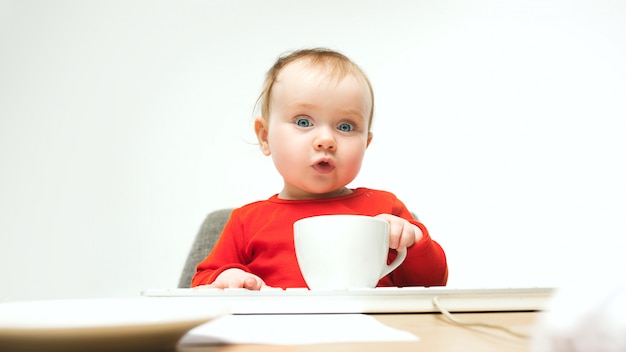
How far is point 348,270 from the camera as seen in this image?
28.2 inches

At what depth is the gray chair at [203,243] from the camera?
4.25ft

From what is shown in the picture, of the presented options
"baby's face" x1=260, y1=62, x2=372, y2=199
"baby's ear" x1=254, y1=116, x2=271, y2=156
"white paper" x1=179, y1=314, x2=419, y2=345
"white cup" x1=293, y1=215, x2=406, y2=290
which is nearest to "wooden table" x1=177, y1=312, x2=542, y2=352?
"white paper" x1=179, y1=314, x2=419, y2=345

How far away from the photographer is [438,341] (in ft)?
1.19

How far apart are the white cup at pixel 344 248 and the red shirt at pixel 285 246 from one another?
0.70 feet

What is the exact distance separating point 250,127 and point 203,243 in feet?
3.29

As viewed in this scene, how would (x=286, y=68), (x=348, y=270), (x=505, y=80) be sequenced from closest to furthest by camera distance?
1. (x=348, y=270)
2. (x=286, y=68)
3. (x=505, y=80)

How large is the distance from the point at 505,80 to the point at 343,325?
208 cm

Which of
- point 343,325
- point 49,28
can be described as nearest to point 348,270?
point 343,325

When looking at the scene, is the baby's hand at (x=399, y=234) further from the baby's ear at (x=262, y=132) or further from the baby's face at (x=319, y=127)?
the baby's ear at (x=262, y=132)

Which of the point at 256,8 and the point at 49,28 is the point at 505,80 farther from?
the point at 49,28

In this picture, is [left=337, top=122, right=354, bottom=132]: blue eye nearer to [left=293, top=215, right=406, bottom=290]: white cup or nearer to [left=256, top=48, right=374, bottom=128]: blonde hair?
[left=256, top=48, right=374, bottom=128]: blonde hair

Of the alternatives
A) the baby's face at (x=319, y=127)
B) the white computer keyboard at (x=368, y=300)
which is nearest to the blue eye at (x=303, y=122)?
the baby's face at (x=319, y=127)

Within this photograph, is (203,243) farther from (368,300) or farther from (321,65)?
(368,300)

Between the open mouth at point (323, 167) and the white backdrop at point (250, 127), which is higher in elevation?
the white backdrop at point (250, 127)
